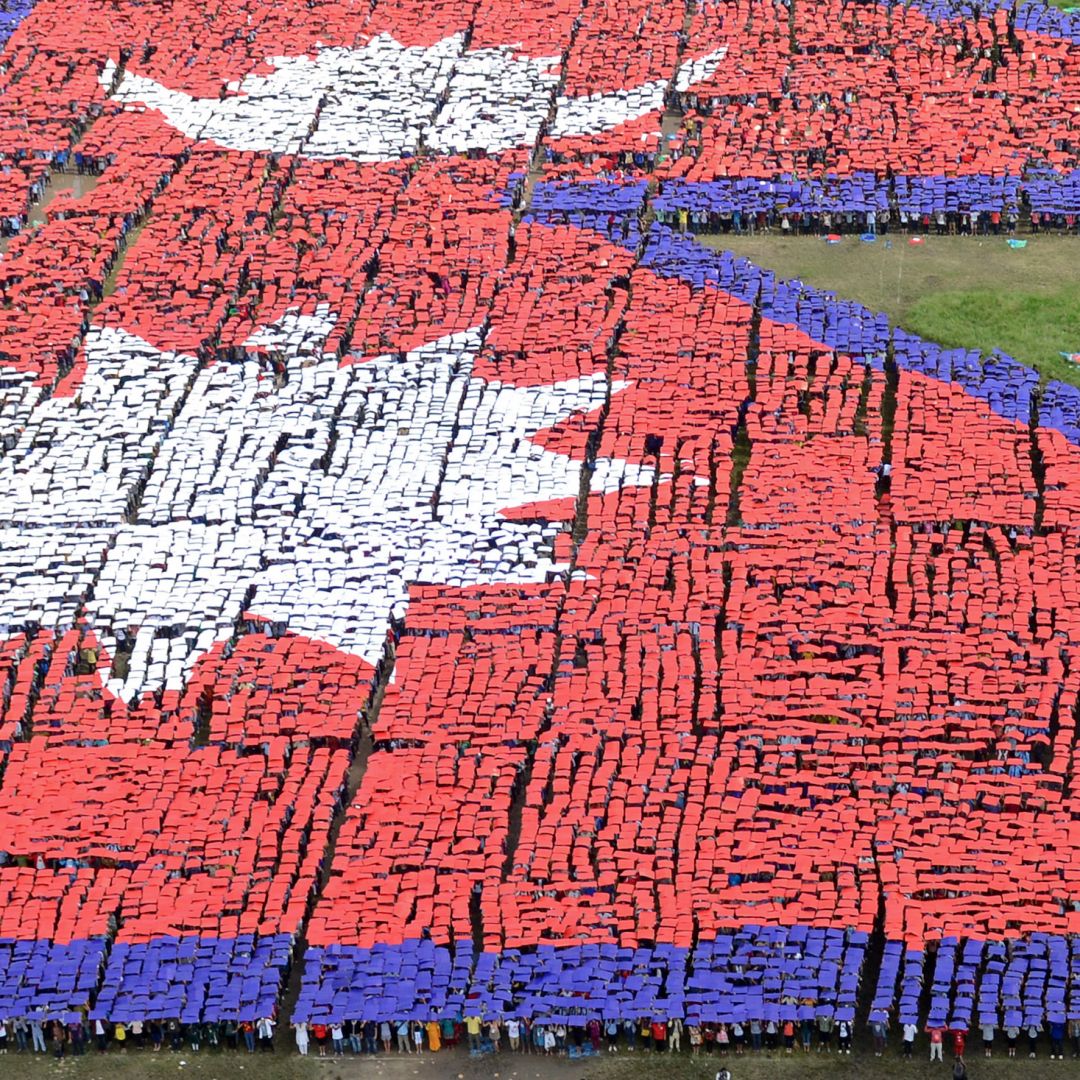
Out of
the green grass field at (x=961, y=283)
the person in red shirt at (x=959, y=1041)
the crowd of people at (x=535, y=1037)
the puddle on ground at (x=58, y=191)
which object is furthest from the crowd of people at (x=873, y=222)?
the person in red shirt at (x=959, y=1041)

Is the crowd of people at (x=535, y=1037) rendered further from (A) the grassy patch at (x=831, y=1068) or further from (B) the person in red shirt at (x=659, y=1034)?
(A) the grassy patch at (x=831, y=1068)

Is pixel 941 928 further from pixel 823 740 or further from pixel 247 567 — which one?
pixel 247 567

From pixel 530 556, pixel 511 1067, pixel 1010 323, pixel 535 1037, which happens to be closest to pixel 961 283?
pixel 1010 323

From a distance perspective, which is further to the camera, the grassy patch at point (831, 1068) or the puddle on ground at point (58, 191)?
the puddle on ground at point (58, 191)

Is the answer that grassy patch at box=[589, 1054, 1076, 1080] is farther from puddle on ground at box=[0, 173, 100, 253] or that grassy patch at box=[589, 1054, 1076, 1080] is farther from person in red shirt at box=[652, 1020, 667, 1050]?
puddle on ground at box=[0, 173, 100, 253]

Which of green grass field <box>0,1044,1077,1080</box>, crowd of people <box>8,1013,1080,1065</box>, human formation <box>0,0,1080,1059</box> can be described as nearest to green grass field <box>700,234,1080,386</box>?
human formation <box>0,0,1080,1059</box>

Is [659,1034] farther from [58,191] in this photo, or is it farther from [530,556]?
[58,191]

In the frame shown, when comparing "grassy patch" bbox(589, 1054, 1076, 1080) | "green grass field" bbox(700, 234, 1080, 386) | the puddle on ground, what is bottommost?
"green grass field" bbox(700, 234, 1080, 386)

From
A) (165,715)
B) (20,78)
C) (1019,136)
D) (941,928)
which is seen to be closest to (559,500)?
(165,715)
